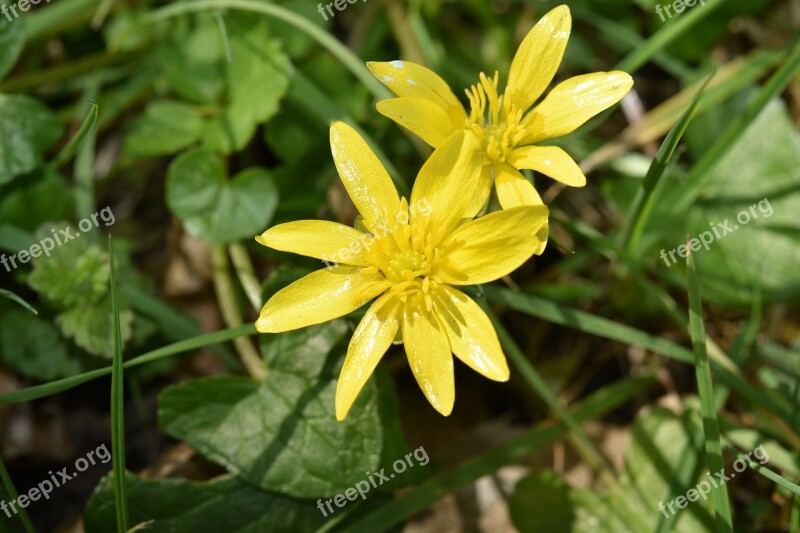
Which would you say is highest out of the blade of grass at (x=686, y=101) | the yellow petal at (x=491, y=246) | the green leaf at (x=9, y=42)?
the green leaf at (x=9, y=42)

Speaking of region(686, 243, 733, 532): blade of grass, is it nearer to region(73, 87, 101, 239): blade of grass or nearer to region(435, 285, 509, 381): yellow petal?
region(435, 285, 509, 381): yellow petal

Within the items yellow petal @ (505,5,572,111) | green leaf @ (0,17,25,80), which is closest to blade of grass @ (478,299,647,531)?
yellow petal @ (505,5,572,111)

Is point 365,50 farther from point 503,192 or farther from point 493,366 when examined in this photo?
point 493,366

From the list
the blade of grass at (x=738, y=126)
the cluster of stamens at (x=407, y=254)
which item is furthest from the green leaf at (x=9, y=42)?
the blade of grass at (x=738, y=126)

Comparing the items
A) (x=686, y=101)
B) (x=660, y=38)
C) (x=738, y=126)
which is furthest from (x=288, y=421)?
(x=686, y=101)

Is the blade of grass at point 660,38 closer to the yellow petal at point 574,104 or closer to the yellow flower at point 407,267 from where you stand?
the yellow petal at point 574,104

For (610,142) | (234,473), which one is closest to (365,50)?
(610,142)
